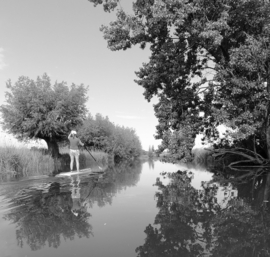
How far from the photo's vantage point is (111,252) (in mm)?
4117

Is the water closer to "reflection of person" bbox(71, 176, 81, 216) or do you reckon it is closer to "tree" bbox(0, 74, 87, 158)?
"reflection of person" bbox(71, 176, 81, 216)

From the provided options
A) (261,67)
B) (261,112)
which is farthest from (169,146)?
(261,67)

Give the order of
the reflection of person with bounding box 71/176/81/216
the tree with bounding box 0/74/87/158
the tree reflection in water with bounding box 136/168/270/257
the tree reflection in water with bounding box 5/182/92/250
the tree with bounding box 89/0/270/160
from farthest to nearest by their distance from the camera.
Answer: the tree with bounding box 0/74/87/158 → the tree with bounding box 89/0/270/160 → the reflection of person with bounding box 71/176/81/216 → the tree reflection in water with bounding box 5/182/92/250 → the tree reflection in water with bounding box 136/168/270/257

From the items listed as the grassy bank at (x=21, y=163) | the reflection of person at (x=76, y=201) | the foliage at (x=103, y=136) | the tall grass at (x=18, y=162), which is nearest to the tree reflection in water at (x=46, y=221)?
the reflection of person at (x=76, y=201)

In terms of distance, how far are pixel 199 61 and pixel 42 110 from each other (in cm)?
1715

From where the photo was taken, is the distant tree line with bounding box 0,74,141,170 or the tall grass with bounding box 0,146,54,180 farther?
the distant tree line with bounding box 0,74,141,170

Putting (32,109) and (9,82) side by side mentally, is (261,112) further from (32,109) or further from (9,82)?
(9,82)

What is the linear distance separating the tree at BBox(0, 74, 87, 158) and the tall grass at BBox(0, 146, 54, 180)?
5.37 meters

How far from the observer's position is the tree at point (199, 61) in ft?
47.4

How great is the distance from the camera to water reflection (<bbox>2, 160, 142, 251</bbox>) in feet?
15.7

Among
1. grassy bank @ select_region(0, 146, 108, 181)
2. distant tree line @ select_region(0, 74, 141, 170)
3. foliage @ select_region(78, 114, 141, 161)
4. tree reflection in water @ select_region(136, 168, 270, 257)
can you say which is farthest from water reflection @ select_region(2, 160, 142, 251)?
foliage @ select_region(78, 114, 141, 161)

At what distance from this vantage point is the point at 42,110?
81.4 ft

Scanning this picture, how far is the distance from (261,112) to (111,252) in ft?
50.6

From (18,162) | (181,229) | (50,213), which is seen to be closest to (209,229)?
(181,229)
